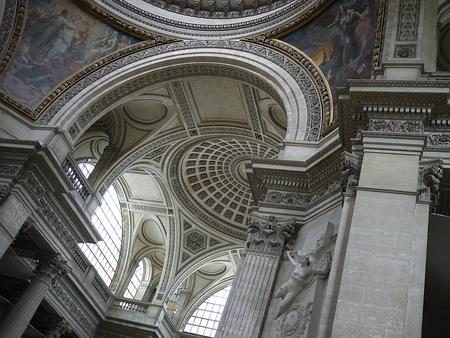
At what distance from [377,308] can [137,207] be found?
51.1 ft

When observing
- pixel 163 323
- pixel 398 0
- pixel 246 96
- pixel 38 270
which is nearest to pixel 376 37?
pixel 398 0

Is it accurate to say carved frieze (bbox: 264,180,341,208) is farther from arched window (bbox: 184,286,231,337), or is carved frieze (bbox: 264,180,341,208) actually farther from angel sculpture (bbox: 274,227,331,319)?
arched window (bbox: 184,286,231,337)

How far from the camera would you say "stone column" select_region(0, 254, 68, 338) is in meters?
11.6

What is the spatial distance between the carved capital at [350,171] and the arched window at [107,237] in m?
13.3

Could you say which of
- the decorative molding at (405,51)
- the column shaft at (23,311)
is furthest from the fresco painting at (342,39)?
the column shaft at (23,311)

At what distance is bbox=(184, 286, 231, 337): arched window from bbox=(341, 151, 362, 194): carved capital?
52.3ft

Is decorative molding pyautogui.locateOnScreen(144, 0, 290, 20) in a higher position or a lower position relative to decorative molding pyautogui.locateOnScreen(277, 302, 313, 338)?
higher

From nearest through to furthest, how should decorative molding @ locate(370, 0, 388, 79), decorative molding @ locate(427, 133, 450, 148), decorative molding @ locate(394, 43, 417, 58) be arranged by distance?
1. decorative molding @ locate(427, 133, 450, 148)
2. decorative molding @ locate(394, 43, 417, 58)
3. decorative molding @ locate(370, 0, 388, 79)

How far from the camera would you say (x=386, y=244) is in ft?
19.3

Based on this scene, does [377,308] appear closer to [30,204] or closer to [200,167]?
[30,204]

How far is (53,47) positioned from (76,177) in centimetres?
351

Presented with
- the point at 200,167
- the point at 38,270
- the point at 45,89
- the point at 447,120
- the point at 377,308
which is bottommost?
the point at 377,308

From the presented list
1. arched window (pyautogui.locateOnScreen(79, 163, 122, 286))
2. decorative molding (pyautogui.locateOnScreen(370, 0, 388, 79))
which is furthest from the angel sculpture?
arched window (pyautogui.locateOnScreen(79, 163, 122, 286))

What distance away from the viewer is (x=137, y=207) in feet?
66.1
